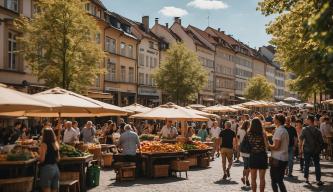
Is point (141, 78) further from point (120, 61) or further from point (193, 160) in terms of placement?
point (193, 160)

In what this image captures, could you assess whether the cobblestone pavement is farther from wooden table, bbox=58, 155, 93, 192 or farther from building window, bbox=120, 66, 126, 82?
building window, bbox=120, 66, 126, 82

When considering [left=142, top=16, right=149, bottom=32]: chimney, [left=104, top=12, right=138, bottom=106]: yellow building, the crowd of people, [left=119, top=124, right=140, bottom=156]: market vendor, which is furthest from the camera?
[left=142, top=16, right=149, bottom=32]: chimney

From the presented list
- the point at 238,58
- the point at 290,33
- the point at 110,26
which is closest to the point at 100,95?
the point at 110,26

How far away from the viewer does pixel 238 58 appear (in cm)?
8381

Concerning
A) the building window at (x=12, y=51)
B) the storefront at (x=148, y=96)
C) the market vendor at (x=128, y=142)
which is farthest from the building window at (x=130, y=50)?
the market vendor at (x=128, y=142)

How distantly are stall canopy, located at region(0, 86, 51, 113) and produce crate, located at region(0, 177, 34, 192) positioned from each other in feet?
5.51

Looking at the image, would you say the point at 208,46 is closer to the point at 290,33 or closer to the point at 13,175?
the point at 290,33

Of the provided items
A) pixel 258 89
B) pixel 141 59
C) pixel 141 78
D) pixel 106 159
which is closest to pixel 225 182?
pixel 106 159

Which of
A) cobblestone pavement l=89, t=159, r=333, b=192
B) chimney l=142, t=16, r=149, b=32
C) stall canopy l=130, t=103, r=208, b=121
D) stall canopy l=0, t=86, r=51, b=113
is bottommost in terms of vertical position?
cobblestone pavement l=89, t=159, r=333, b=192

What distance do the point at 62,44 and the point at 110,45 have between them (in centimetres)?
1746

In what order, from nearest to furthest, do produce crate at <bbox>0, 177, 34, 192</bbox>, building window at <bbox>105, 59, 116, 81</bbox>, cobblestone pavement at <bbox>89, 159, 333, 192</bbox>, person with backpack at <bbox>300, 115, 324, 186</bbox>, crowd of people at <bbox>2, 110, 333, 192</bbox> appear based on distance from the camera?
crowd of people at <bbox>2, 110, 333, 192</bbox> → produce crate at <bbox>0, 177, 34, 192</bbox> → cobblestone pavement at <bbox>89, 159, 333, 192</bbox> → person with backpack at <bbox>300, 115, 324, 186</bbox> → building window at <bbox>105, 59, 116, 81</bbox>

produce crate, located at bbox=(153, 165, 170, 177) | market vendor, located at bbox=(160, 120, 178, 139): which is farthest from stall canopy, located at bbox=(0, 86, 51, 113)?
market vendor, located at bbox=(160, 120, 178, 139)

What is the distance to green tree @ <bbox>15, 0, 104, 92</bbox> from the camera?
25.5 metres

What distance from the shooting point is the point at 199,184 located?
47.6 ft
